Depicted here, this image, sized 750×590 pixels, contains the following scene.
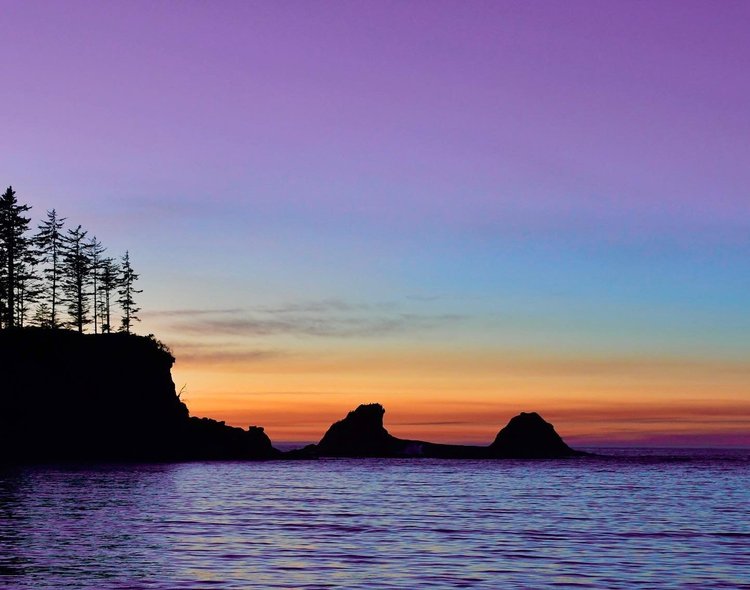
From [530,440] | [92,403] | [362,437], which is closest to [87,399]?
[92,403]

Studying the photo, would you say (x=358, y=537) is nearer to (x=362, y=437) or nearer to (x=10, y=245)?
(x=10, y=245)

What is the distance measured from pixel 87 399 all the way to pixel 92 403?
73 centimetres

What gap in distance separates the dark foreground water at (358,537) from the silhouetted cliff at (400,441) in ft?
365

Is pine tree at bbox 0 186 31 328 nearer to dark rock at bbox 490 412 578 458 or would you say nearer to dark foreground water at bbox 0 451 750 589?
dark foreground water at bbox 0 451 750 589

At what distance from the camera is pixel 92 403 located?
10275 centimetres

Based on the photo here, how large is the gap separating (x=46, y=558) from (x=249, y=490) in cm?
3456

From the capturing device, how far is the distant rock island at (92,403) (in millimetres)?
97250

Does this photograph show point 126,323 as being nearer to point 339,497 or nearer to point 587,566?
point 339,497

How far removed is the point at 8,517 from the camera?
40719 mm

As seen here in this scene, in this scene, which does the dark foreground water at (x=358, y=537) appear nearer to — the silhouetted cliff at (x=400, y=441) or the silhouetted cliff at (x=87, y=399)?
the silhouetted cliff at (x=87, y=399)

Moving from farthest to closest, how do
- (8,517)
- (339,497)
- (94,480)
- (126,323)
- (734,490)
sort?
(126,323) → (734,490) → (94,480) → (339,497) → (8,517)

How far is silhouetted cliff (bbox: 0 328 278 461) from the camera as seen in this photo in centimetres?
9719

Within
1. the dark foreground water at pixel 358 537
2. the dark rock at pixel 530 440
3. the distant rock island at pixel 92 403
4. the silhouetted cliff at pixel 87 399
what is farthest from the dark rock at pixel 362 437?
the dark foreground water at pixel 358 537

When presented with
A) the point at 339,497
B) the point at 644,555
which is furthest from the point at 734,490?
the point at 644,555
